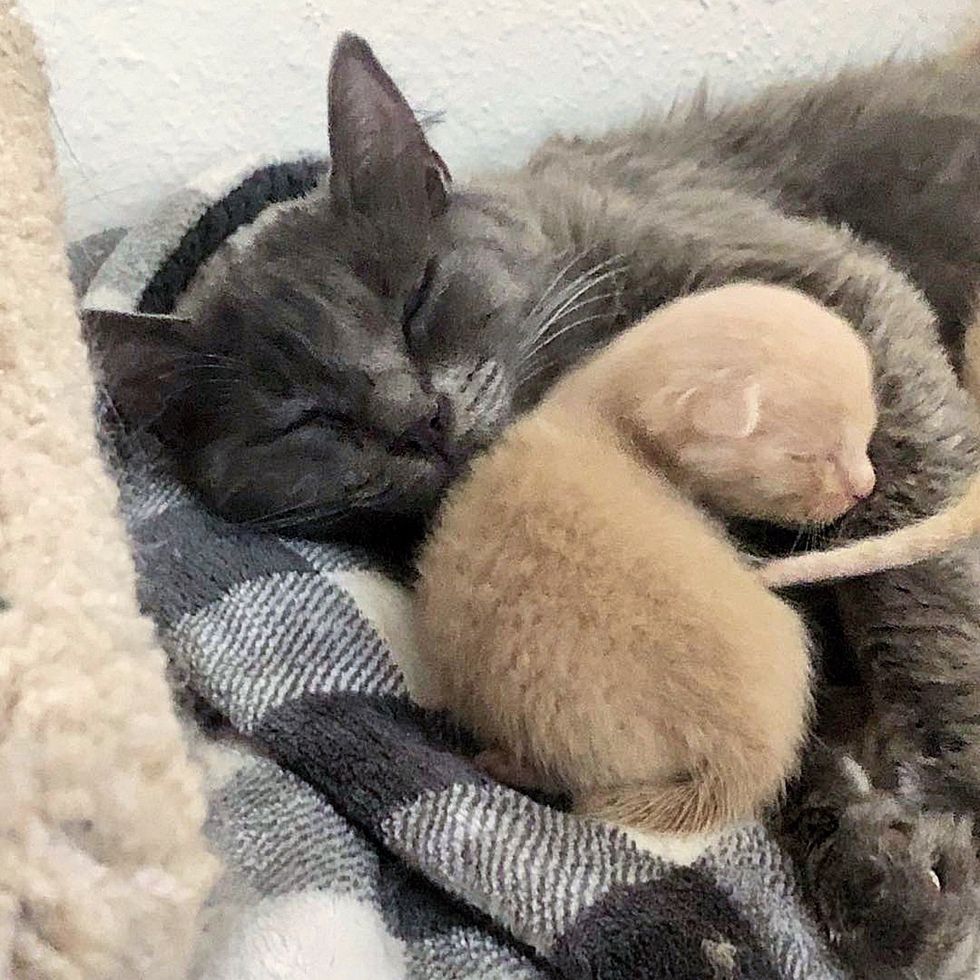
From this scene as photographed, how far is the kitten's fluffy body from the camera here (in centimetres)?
77

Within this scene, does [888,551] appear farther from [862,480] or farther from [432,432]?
[432,432]

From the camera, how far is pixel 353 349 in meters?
1.03

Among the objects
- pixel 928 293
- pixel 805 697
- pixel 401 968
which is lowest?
pixel 401 968

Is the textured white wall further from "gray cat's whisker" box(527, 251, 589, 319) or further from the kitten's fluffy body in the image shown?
the kitten's fluffy body

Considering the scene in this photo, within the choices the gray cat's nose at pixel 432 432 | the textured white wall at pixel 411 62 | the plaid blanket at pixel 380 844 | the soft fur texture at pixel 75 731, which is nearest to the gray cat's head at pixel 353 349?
the gray cat's nose at pixel 432 432

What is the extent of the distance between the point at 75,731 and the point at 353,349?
57 centimetres

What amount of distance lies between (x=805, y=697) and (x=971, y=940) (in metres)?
0.19

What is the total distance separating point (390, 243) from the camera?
1082 millimetres

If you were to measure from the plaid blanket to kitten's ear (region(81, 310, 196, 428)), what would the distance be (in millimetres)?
165

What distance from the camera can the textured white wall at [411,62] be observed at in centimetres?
120

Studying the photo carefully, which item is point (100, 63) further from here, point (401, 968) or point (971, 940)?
point (971, 940)

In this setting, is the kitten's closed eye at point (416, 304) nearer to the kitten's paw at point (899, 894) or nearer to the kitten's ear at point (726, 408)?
the kitten's ear at point (726, 408)

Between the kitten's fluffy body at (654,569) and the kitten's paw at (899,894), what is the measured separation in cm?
7

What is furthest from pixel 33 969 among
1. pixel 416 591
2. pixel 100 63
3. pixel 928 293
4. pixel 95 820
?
pixel 928 293
